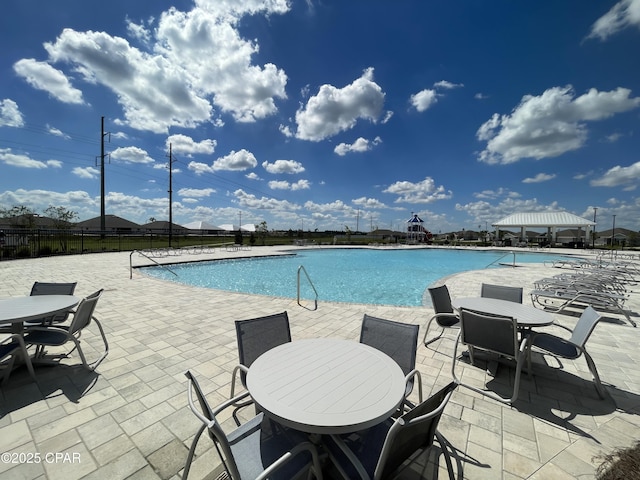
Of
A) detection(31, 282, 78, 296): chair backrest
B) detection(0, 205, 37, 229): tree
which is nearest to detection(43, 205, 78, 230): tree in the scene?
detection(0, 205, 37, 229): tree

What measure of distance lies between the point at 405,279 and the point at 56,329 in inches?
431

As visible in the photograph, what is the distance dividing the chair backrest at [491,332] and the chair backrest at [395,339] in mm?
818

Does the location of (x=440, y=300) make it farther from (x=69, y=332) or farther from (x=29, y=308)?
(x=29, y=308)

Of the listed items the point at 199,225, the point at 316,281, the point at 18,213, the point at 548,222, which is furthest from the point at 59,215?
the point at 548,222

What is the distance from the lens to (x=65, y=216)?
76.5 feet

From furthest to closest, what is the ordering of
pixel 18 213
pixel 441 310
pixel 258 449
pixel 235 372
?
pixel 18 213 → pixel 441 310 → pixel 235 372 → pixel 258 449

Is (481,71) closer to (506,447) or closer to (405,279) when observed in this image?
(405,279)

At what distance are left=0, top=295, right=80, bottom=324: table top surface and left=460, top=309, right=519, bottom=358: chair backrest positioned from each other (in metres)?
4.26

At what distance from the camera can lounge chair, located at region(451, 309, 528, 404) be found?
7.48ft

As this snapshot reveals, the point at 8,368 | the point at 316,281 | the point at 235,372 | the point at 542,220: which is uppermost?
the point at 542,220

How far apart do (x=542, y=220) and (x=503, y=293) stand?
4428cm

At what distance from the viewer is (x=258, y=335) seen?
2.12 m

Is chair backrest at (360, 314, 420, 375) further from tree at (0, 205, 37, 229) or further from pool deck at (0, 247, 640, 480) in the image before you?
tree at (0, 205, 37, 229)

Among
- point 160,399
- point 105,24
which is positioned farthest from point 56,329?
point 105,24
